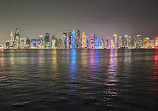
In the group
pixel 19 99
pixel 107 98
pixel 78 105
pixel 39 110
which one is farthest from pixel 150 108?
pixel 19 99

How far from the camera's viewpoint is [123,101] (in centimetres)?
1397

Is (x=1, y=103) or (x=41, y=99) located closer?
(x=1, y=103)

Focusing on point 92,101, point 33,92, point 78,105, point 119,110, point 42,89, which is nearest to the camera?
point 119,110

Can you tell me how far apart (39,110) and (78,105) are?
2.57m

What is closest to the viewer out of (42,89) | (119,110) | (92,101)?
(119,110)

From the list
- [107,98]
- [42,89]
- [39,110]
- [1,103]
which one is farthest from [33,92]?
[107,98]

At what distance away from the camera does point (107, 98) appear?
1475 cm

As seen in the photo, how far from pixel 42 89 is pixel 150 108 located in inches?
379

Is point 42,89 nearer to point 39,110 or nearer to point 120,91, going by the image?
point 39,110

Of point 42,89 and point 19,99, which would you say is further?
point 42,89

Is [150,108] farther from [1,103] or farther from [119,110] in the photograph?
[1,103]

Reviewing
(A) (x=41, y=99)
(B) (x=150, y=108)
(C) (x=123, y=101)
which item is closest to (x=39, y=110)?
(A) (x=41, y=99)

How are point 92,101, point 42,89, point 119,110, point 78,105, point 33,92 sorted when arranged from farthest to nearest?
point 42,89 → point 33,92 → point 92,101 → point 78,105 → point 119,110

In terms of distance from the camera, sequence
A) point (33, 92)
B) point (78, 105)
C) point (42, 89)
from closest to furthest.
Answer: point (78, 105), point (33, 92), point (42, 89)
